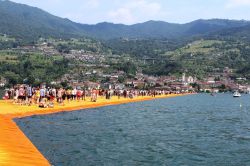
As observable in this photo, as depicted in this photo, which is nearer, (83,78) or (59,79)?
(59,79)

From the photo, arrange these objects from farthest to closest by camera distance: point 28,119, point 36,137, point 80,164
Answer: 1. point 28,119
2. point 36,137
3. point 80,164

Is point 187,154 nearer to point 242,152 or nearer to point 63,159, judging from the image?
point 242,152

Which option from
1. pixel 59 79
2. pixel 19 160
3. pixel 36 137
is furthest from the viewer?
pixel 59 79

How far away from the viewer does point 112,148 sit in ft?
80.7

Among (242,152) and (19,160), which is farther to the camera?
(242,152)

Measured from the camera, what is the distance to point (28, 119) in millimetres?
38688

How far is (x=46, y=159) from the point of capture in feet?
67.5

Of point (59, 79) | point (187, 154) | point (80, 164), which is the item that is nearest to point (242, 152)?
point (187, 154)

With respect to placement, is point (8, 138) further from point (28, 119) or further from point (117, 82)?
point (117, 82)

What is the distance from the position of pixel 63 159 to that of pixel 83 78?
558ft

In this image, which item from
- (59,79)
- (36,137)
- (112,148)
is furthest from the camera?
(59,79)

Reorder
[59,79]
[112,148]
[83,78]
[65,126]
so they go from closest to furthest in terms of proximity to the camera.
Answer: [112,148], [65,126], [59,79], [83,78]

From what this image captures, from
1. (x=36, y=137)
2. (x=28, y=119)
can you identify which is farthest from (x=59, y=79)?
(x=36, y=137)

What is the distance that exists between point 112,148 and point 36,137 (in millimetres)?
5762
